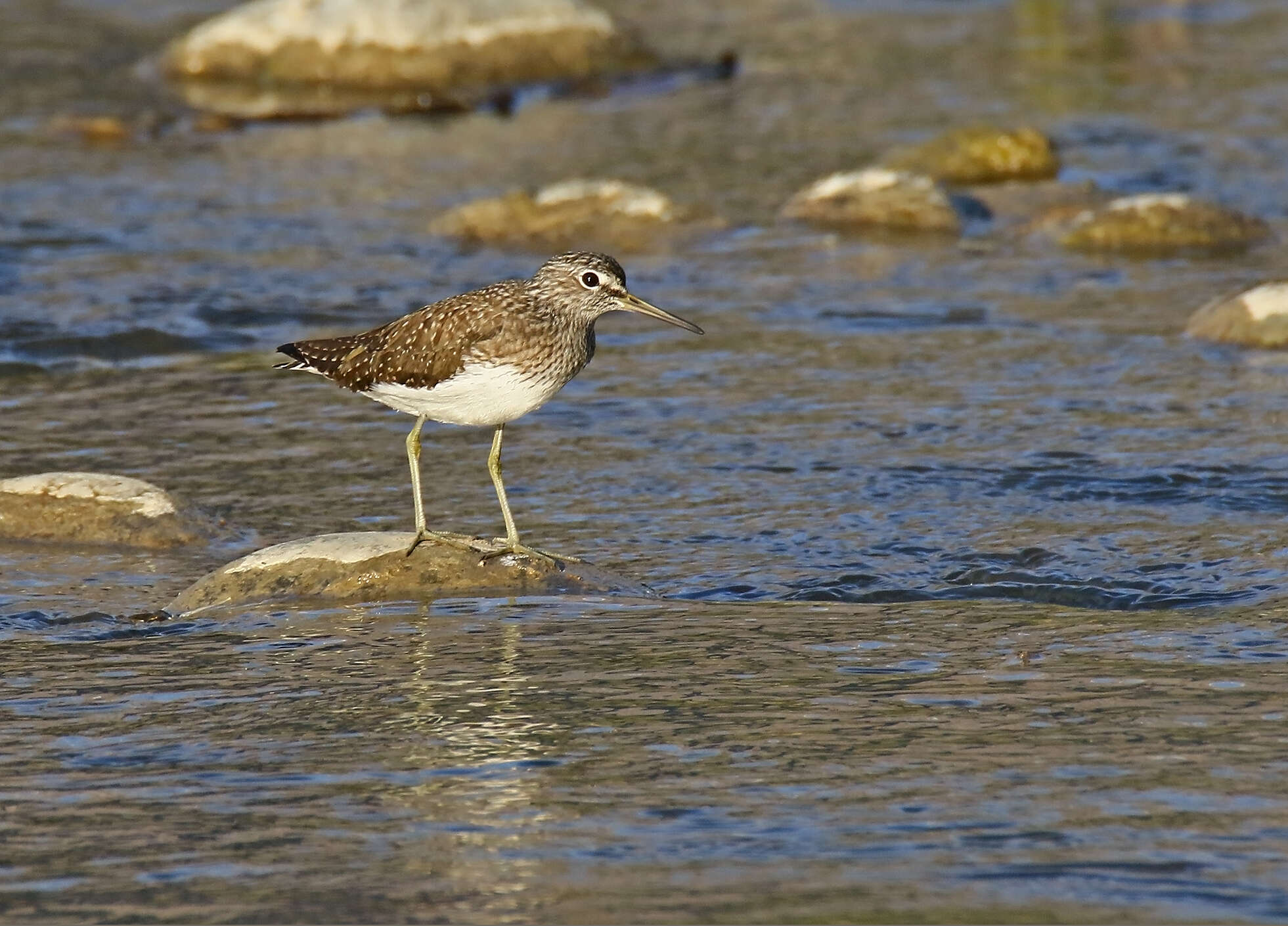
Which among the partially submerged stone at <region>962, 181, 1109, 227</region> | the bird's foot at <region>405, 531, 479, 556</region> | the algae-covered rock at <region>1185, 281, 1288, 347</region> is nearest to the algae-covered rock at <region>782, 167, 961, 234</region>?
the partially submerged stone at <region>962, 181, 1109, 227</region>

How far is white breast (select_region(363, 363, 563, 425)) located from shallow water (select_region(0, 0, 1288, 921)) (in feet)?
2.86

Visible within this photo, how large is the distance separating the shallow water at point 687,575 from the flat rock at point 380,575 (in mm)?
201

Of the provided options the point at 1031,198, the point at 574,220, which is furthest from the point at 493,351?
the point at 1031,198

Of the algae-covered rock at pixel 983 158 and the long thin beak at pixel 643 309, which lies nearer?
the long thin beak at pixel 643 309

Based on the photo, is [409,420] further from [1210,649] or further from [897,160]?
[897,160]

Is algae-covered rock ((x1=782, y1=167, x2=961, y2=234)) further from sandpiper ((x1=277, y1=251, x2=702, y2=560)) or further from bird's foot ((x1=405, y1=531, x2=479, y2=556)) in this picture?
bird's foot ((x1=405, y1=531, x2=479, y2=556))

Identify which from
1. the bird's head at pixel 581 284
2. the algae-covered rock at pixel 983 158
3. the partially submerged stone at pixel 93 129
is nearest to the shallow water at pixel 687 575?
the partially submerged stone at pixel 93 129

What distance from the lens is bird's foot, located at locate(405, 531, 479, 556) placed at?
8.26m

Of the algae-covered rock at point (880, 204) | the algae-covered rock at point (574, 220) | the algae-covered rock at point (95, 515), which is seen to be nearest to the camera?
the algae-covered rock at point (95, 515)

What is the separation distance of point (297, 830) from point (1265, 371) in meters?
7.71

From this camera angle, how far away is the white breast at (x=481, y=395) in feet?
26.7

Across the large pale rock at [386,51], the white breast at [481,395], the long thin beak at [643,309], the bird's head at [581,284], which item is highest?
the large pale rock at [386,51]

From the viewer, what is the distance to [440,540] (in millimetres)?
8266

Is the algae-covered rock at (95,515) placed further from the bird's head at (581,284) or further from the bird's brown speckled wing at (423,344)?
the bird's head at (581,284)
